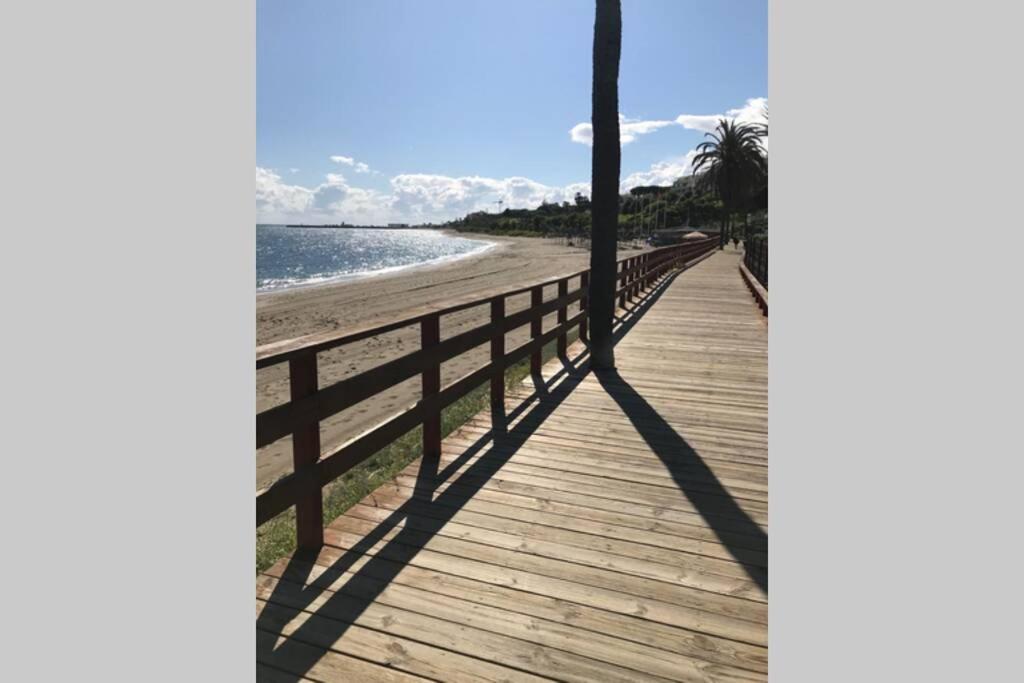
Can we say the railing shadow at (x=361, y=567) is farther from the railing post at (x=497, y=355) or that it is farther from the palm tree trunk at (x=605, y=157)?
the palm tree trunk at (x=605, y=157)

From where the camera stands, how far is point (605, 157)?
6.43 m

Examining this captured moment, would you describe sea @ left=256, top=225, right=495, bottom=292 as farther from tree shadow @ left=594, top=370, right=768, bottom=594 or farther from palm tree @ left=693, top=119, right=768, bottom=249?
palm tree @ left=693, top=119, right=768, bottom=249

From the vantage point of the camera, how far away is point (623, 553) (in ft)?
9.70

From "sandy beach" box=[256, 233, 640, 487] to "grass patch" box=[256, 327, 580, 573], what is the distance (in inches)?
42.7

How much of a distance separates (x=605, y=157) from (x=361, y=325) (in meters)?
4.08

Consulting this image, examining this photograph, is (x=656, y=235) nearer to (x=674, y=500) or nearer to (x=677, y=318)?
(x=677, y=318)

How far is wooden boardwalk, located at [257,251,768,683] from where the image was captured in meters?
2.23

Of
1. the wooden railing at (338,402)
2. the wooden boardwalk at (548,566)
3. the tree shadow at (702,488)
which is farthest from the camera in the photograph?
the tree shadow at (702,488)

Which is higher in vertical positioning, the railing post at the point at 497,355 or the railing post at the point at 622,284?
the railing post at the point at 622,284

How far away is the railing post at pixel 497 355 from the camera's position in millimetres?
4699

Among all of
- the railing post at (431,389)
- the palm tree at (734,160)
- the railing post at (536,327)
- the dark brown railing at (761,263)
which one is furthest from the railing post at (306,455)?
the palm tree at (734,160)


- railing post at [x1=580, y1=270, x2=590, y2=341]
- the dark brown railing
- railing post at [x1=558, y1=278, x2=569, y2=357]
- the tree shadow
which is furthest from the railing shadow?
the dark brown railing

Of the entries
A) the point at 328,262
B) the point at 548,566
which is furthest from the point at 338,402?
the point at 328,262

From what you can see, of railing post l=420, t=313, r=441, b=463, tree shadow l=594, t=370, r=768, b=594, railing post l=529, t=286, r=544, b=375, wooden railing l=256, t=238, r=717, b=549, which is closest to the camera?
wooden railing l=256, t=238, r=717, b=549
